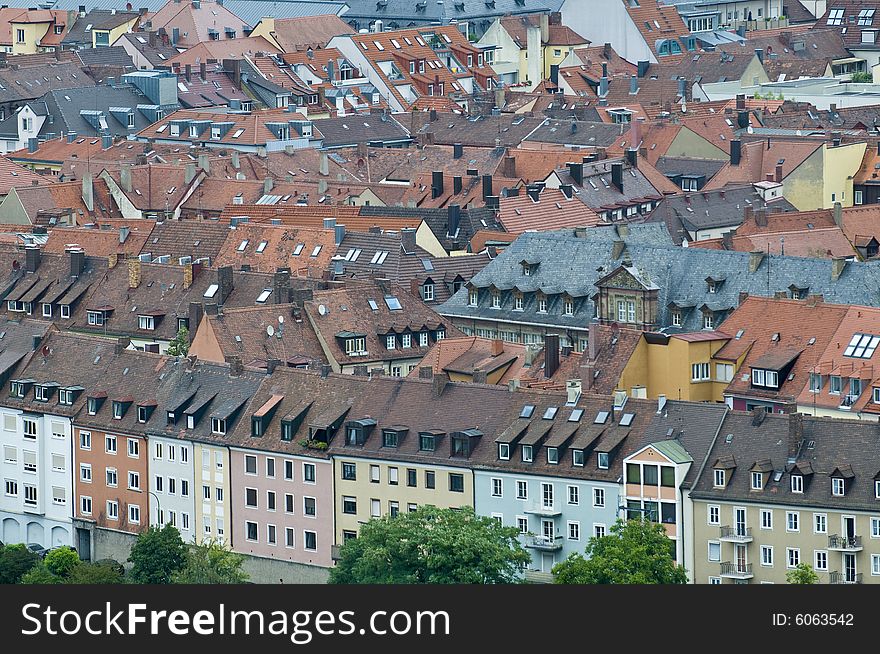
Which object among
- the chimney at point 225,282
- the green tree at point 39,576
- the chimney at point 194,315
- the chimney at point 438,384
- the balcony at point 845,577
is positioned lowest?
the balcony at point 845,577

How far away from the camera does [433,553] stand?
107m

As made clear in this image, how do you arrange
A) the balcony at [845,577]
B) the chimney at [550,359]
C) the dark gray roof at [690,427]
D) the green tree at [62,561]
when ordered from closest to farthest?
the balcony at [845,577], the dark gray roof at [690,427], the green tree at [62,561], the chimney at [550,359]

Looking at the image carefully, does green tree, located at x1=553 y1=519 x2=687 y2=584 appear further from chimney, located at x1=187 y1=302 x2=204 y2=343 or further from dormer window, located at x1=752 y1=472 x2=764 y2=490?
chimney, located at x1=187 y1=302 x2=204 y2=343

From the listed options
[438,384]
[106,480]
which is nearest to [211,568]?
[438,384]

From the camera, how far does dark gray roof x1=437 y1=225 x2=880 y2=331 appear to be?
14175 cm

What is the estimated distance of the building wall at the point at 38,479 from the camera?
132 m

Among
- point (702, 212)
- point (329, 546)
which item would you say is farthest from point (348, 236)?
point (329, 546)

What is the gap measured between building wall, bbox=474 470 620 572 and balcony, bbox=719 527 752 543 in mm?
4331

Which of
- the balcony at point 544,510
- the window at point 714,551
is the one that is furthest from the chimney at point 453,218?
the window at point 714,551

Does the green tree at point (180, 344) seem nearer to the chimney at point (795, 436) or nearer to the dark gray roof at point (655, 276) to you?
the dark gray roof at point (655, 276)

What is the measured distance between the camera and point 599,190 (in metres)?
185

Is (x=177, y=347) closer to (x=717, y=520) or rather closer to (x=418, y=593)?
(x=717, y=520)

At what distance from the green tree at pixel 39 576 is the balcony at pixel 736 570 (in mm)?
23671

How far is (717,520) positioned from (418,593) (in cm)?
4782
